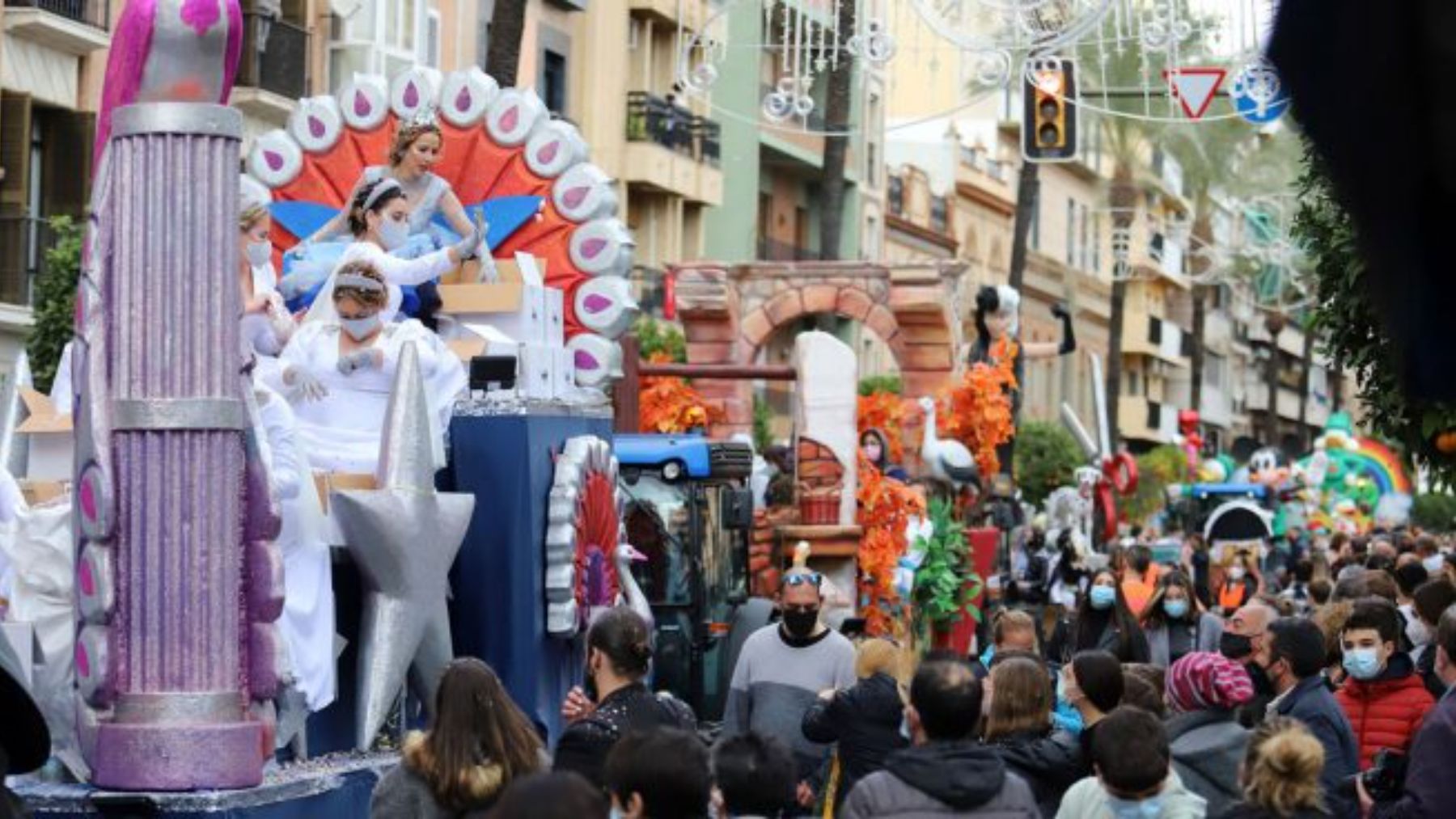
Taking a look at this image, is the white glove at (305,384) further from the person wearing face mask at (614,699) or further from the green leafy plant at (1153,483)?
the green leafy plant at (1153,483)

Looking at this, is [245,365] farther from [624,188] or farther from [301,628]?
[624,188]

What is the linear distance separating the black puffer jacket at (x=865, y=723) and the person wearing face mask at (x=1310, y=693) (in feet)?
3.90

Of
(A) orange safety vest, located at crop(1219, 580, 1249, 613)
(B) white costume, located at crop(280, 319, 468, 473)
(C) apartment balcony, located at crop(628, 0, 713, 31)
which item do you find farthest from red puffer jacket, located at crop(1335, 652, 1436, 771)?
(C) apartment balcony, located at crop(628, 0, 713, 31)

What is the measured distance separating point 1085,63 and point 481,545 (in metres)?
33.2

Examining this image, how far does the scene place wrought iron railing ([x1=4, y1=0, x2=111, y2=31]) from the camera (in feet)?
95.3

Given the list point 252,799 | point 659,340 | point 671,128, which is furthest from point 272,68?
point 252,799

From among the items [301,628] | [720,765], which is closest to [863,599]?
[301,628]

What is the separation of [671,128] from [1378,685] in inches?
1452

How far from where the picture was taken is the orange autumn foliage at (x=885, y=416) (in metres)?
26.4

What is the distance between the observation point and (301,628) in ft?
29.6

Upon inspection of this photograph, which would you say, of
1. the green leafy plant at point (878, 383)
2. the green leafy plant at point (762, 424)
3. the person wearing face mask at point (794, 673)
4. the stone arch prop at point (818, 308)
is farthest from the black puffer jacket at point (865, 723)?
the green leafy plant at point (878, 383)

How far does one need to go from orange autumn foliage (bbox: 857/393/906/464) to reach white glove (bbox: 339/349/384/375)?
1581 cm

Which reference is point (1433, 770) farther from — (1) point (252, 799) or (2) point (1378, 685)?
(1) point (252, 799)

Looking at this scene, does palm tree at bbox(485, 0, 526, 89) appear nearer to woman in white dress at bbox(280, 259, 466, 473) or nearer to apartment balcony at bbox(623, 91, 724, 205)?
woman in white dress at bbox(280, 259, 466, 473)
